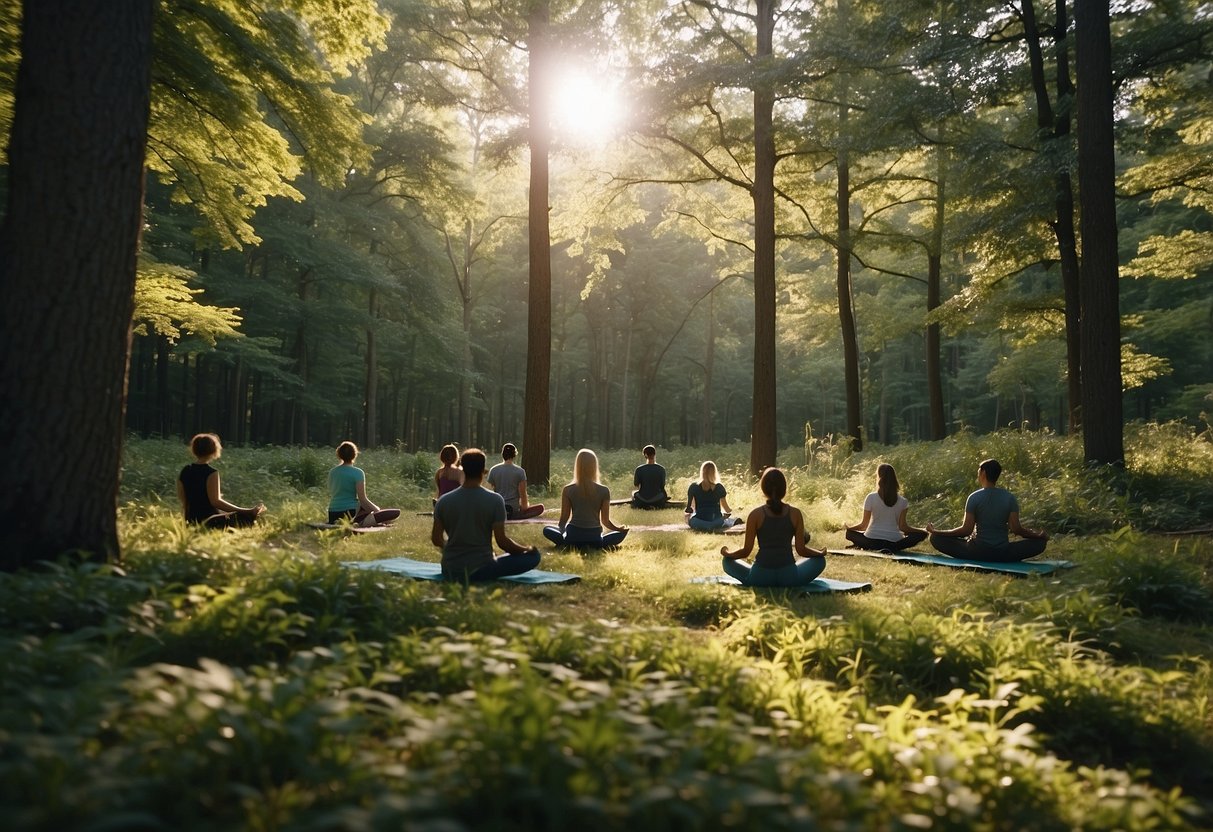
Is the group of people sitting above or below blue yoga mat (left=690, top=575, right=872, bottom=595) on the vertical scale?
above

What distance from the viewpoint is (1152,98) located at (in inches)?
555

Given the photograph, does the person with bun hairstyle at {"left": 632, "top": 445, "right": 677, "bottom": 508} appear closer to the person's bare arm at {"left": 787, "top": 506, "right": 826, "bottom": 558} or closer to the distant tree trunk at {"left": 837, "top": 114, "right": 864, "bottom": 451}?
the person's bare arm at {"left": 787, "top": 506, "right": 826, "bottom": 558}

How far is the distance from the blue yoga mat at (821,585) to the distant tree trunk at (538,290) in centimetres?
922

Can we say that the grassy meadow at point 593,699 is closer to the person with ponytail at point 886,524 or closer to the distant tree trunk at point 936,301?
the person with ponytail at point 886,524

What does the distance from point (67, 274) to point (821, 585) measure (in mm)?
6924

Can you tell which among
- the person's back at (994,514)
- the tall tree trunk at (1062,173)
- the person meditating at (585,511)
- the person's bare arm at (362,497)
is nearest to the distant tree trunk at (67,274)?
the person meditating at (585,511)

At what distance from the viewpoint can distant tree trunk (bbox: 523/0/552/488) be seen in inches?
654

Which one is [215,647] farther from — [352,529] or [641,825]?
[352,529]

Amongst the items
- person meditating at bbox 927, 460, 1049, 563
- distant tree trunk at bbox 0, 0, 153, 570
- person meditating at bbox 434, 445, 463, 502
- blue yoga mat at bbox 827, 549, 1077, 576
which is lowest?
blue yoga mat at bbox 827, 549, 1077, 576

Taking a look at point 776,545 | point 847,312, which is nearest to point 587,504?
point 776,545

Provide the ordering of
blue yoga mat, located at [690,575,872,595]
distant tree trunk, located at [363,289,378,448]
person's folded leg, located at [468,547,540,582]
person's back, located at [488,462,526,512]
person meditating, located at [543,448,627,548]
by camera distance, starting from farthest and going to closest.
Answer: distant tree trunk, located at [363,289,378,448] < person's back, located at [488,462,526,512] < person meditating, located at [543,448,627,548] < blue yoga mat, located at [690,575,872,595] < person's folded leg, located at [468,547,540,582]

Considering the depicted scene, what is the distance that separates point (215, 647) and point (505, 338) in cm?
4397

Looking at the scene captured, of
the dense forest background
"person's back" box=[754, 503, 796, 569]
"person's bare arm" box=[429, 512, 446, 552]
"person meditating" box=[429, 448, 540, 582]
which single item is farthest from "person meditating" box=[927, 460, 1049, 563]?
the dense forest background

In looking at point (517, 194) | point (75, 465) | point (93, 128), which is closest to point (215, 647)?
point (75, 465)
